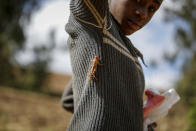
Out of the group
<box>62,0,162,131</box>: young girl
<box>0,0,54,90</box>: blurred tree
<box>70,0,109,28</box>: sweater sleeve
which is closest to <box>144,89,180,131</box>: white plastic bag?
<box>62,0,162,131</box>: young girl

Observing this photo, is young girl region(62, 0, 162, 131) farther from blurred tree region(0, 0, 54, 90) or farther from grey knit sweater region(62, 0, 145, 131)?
blurred tree region(0, 0, 54, 90)

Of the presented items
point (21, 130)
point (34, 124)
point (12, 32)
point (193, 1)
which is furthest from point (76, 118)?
point (12, 32)

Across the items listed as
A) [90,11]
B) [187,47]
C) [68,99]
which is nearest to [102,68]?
[90,11]

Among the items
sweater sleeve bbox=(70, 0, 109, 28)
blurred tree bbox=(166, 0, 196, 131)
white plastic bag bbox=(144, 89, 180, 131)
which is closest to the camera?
sweater sleeve bbox=(70, 0, 109, 28)

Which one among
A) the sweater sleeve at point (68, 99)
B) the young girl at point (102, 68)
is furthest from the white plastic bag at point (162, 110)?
the sweater sleeve at point (68, 99)

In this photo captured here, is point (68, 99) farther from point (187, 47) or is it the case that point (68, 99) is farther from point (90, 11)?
point (187, 47)

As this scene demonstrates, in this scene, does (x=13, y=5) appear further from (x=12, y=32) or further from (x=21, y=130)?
(x=21, y=130)

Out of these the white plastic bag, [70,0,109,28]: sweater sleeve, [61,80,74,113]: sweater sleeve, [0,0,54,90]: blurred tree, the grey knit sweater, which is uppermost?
[70,0,109,28]: sweater sleeve
